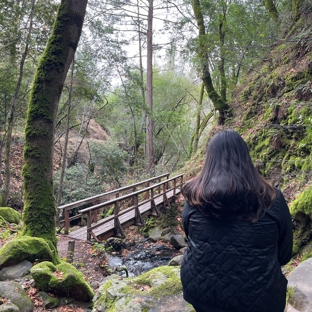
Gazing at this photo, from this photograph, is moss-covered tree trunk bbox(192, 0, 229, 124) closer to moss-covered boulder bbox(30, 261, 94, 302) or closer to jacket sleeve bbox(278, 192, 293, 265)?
moss-covered boulder bbox(30, 261, 94, 302)

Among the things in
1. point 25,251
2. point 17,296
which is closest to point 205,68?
point 25,251

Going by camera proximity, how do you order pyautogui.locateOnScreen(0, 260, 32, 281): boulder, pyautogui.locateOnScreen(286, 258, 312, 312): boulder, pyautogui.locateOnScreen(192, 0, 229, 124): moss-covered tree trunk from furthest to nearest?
1. pyautogui.locateOnScreen(192, 0, 229, 124): moss-covered tree trunk
2. pyautogui.locateOnScreen(0, 260, 32, 281): boulder
3. pyautogui.locateOnScreen(286, 258, 312, 312): boulder

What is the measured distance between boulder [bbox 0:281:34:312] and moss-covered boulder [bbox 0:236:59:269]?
724 mm

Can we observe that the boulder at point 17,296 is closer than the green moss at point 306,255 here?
Yes

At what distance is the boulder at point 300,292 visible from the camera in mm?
2400

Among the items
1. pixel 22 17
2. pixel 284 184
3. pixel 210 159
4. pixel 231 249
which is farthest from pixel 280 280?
pixel 22 17

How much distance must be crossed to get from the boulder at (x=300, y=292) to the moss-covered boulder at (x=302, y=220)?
1.94 meters

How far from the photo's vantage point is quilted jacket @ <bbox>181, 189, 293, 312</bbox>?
1430 millimetres

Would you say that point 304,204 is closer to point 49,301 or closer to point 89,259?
point 49,301

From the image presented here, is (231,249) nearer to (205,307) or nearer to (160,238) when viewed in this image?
(205,307)

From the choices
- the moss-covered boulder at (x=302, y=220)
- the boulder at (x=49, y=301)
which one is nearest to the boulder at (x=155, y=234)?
the moss-covered boulder at (x=302, y=220)

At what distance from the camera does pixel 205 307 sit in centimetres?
156

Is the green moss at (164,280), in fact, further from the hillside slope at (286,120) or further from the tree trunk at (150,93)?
the tree trunk at (150,93)

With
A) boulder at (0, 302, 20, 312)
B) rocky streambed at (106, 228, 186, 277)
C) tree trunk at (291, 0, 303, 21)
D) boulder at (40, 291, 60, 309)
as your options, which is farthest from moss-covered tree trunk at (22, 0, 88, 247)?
tree trunk at (291, 0, 303, 21)
